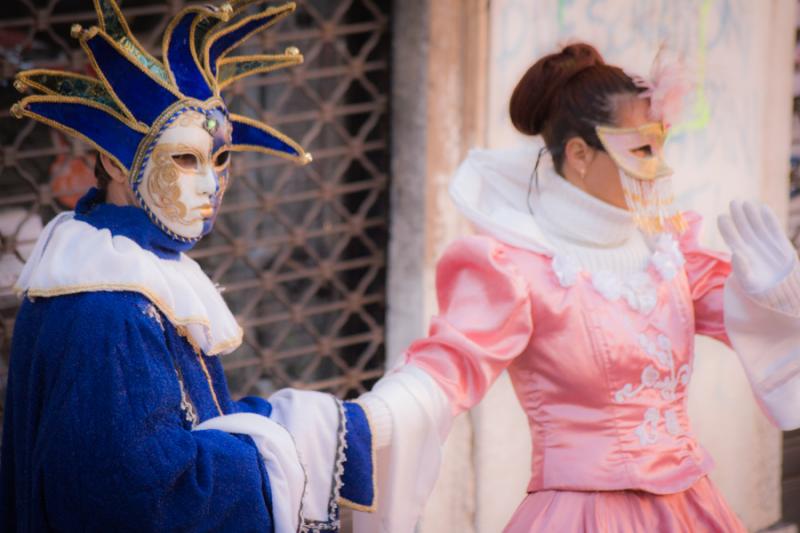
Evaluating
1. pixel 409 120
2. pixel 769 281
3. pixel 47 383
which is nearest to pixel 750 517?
pixel 409 120

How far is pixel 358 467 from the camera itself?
10.4 ft

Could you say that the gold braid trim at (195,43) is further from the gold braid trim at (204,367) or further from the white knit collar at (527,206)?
the white knit collar at (527,206)

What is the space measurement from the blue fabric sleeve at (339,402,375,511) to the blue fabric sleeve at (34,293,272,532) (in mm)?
400

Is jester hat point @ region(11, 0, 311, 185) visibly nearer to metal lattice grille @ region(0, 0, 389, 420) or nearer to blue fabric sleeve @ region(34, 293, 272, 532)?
blue fabric sleeve @ region(34, 293, 272, 532)

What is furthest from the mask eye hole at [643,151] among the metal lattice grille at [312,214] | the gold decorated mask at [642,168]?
the metal lattice grille at [312,214]

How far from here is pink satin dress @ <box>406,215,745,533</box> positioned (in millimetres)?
3492

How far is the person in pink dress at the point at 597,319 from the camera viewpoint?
350cm

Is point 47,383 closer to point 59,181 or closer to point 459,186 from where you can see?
point 459,186

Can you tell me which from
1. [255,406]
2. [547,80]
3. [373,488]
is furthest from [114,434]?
[547,80]

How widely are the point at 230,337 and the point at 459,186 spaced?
0.94m

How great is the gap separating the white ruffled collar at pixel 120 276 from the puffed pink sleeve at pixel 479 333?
0.63 meters

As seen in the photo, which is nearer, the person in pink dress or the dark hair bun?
the person in pink dress

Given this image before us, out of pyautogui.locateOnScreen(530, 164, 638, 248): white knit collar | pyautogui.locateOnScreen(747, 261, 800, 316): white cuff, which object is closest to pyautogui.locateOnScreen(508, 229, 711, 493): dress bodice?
pyautogui.locateOnScreen(530, 164, 638, 248): white knit collar

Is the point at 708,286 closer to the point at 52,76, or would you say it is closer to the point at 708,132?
the point at 52,76
